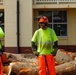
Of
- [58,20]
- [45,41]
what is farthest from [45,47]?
[58,20]

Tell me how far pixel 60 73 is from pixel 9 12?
11235 millimetres

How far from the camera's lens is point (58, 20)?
24.5 meters

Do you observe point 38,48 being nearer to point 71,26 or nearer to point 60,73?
point 60,73

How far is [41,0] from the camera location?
78.4 ft

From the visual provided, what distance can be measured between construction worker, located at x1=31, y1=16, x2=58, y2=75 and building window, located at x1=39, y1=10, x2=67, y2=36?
13596 mm

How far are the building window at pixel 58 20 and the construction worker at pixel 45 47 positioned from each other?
13.6 m

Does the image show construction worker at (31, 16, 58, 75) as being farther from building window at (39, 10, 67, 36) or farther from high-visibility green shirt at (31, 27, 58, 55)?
building window at (39, 10, 67, 36)

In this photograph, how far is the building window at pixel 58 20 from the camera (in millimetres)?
24500

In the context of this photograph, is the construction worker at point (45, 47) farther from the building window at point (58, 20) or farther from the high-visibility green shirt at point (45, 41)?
the building window at point (58, 20)

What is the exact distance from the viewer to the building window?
24500mm

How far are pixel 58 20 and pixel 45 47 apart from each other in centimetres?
1379

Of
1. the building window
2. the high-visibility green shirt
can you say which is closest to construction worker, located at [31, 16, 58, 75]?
the high-visibility green shirt

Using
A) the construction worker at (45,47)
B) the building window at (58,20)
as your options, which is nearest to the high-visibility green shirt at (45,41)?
the construction worker at (45,47)

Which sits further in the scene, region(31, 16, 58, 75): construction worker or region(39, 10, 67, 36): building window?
region(39, 10, 67, 36): building window
